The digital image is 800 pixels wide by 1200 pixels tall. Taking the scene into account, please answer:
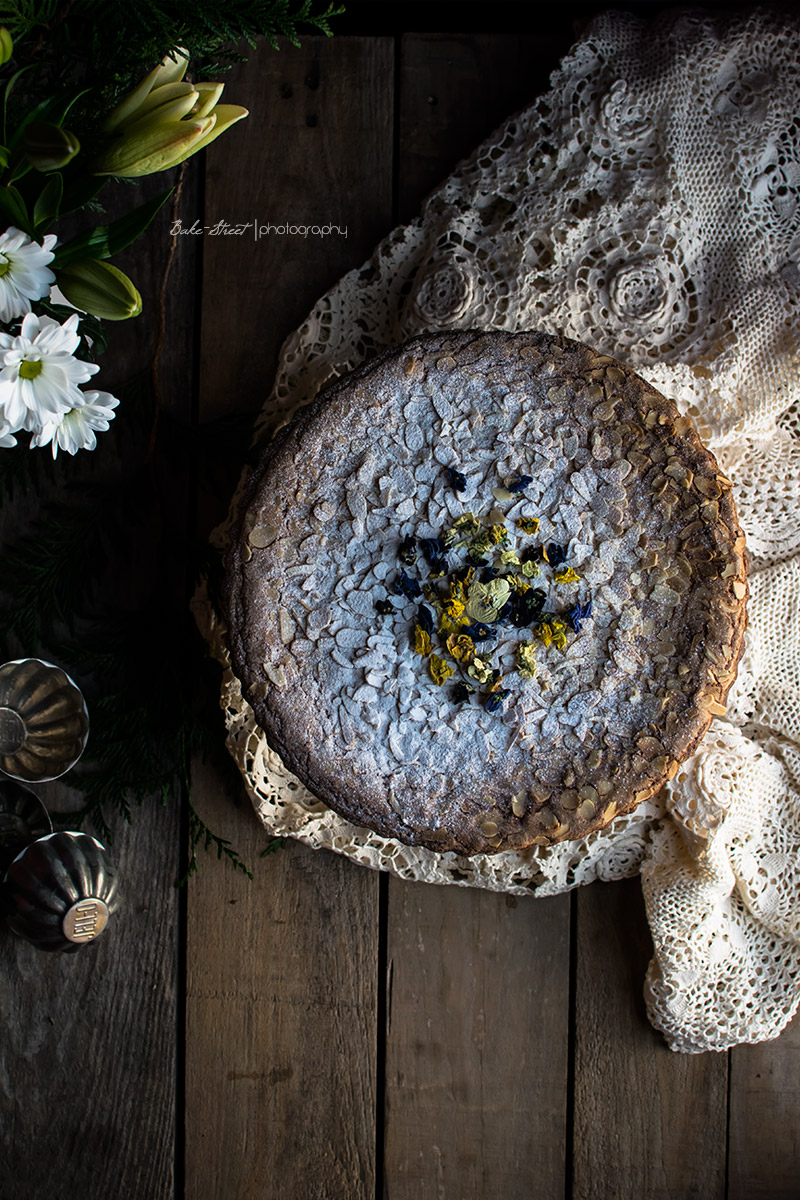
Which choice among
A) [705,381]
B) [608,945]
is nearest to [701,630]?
[705,381]

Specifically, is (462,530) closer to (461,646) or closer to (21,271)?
(461,646)

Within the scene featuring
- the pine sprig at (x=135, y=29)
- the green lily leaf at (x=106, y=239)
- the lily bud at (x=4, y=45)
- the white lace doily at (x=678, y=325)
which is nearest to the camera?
the lily bud at (x=4, y=45)

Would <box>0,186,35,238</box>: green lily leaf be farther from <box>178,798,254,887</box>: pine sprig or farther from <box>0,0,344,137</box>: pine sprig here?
<box>178,798,254,887</box>: pine sprig

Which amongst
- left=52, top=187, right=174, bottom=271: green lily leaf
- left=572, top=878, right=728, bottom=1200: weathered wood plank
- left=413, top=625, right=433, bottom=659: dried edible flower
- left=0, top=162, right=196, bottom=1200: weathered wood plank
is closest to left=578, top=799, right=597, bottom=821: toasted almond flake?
left=413, top=625, right=433, bottom=659: dried edible flower

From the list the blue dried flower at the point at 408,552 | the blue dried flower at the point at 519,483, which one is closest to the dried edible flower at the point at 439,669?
the blue dried flower at the point at 408,552

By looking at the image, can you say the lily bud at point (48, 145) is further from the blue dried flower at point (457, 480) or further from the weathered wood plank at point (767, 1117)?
the weathered wood plank at point (767, 1117)

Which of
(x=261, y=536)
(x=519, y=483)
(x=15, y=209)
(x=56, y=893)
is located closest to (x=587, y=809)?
(x=519, y=483)

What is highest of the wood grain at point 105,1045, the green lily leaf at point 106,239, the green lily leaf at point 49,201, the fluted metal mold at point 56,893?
the green lily leaf at point 49,201
